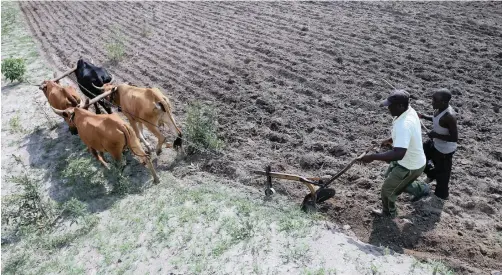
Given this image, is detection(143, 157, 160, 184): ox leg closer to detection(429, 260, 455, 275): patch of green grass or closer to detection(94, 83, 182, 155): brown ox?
detection(94, 83, 182, 155): brown ox

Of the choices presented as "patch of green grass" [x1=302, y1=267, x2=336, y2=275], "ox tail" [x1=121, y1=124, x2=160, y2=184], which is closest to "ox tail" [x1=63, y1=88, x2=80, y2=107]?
"ox tail" [x1=121, y1=124, x2=160, y2=184]

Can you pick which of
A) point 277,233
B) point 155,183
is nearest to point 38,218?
point 155,183

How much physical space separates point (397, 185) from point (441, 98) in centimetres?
116

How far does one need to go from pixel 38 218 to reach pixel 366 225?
460cm

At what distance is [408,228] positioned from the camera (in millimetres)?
5055

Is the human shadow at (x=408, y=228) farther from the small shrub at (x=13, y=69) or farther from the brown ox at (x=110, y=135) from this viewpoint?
the small shrub at (x=13, y=69)

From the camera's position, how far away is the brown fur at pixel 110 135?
6.23 meters

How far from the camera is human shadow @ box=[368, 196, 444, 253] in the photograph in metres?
4.91

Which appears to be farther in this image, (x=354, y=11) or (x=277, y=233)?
(x=354, y=11)

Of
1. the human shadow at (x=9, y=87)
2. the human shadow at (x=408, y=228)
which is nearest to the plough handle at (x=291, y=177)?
the human shadow at (x=408, y=228)

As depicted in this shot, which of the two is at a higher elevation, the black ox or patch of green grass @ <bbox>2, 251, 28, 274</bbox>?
the black ox

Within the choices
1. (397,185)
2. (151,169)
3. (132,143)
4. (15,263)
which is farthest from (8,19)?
(397,185)

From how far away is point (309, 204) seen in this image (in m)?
5.47

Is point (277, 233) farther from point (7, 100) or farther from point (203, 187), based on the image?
point (7, 100)
